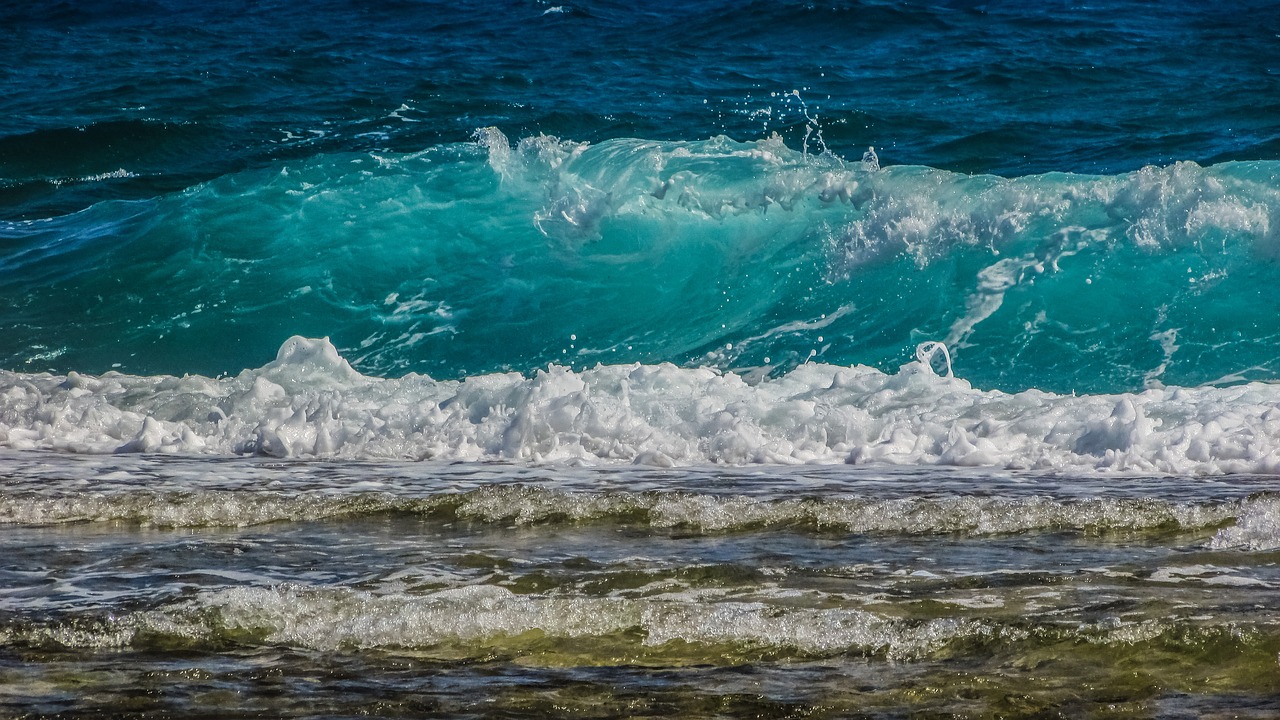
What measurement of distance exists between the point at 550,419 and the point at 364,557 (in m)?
2.28

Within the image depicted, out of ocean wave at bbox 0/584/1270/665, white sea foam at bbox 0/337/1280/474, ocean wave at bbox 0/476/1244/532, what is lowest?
white sea foam at bbox 0/337/1280/474

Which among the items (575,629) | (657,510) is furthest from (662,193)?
(575,629)

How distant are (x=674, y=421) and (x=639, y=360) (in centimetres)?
259

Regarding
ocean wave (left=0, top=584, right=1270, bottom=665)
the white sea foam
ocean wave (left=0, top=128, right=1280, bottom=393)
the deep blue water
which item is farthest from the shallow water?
the deep blue water

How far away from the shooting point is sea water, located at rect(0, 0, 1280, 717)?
3.42 metres

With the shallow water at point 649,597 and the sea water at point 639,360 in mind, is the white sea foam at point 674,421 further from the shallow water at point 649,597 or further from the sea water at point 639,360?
the shallow water at point 649,597

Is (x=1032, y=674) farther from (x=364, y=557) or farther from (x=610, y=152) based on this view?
(x=610, y=152)

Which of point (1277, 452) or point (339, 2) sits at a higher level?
point (339, 2)

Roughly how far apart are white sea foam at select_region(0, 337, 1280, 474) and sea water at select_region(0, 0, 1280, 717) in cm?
3

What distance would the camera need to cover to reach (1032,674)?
313 cm

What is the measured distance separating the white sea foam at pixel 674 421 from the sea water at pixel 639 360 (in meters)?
0.03

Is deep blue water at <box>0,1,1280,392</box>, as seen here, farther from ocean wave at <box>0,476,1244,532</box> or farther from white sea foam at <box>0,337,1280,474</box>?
ocean wave at <box>0,476,1244,532</box>

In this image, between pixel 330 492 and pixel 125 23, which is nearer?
pixel 330 492

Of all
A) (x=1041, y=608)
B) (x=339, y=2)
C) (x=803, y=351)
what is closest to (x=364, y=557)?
(x=1041, y=608)
